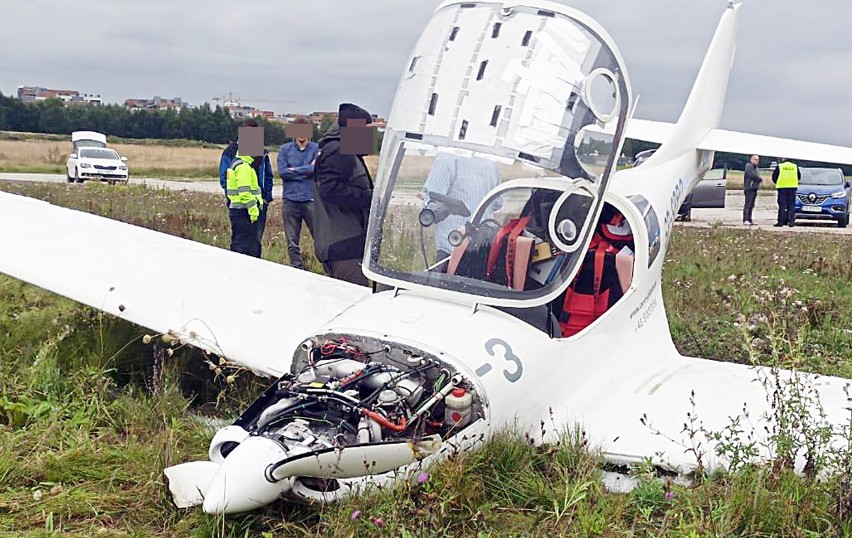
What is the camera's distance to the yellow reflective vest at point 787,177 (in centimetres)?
2292

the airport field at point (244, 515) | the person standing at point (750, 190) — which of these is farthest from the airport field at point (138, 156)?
the airport field at point (244, 515)

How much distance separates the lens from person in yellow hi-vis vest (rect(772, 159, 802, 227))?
22859 mm

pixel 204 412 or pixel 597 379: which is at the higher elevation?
pixel 597 379

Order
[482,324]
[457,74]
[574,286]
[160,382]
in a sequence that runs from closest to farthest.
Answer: [482,324] → [457,74] → [160,382] → [574,286]

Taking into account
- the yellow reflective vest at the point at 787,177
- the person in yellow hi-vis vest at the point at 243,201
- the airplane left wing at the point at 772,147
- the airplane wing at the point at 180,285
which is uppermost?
the airplane left wing at the point at 772,147

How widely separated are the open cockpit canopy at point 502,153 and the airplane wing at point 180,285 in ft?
3.32

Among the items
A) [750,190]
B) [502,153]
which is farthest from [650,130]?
[750,190]

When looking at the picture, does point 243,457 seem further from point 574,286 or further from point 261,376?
point 574,286

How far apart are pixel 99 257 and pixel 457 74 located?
3.36 meters

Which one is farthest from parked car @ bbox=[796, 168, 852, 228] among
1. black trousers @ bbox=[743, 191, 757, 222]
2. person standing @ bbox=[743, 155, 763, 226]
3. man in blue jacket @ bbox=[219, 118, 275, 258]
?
Result: man in blue jacket @ bbox=[219, 118, 275, 258]

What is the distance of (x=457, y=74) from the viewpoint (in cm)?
470

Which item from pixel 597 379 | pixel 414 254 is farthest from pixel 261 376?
pixel 597 379

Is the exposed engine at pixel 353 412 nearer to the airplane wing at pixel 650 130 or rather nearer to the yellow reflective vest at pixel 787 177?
the airplane wing at pixel 650 130

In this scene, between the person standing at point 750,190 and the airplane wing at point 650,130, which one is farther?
the person standing at point 750,190
